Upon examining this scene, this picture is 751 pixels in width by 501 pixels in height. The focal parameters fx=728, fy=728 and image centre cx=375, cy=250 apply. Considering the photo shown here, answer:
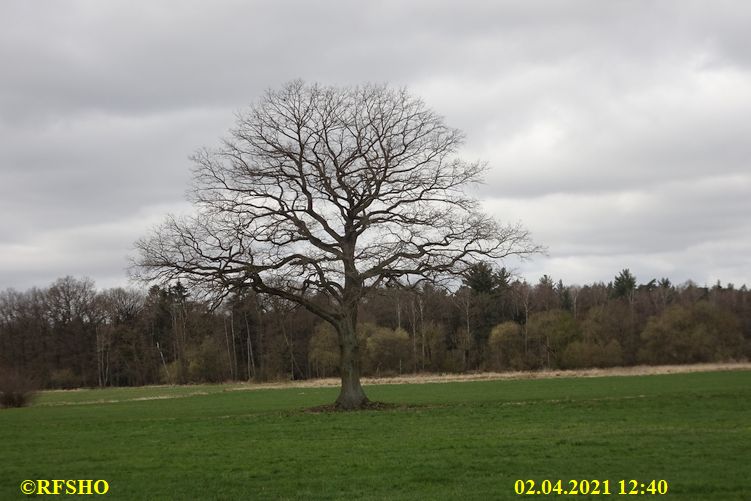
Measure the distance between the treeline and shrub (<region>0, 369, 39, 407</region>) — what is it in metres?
24.8

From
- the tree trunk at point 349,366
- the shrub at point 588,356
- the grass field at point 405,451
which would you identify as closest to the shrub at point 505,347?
the shrub at point 588,356

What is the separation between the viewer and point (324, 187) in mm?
32656

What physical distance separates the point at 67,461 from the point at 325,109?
62.4ft

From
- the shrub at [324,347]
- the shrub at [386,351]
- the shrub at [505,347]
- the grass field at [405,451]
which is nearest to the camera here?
the grass field at [405,451]

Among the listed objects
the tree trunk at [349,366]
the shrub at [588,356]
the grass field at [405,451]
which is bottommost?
the shrub at [588,356]

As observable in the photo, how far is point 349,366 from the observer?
3347 centimetres

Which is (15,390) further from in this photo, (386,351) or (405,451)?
(386,351)

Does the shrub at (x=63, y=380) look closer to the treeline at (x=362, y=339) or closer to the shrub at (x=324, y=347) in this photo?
the treeline at (x=362, y=339)

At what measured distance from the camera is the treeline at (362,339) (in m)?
88.8

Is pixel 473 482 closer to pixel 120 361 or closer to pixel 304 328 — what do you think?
pixel 304 328

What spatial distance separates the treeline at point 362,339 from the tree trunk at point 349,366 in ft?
149

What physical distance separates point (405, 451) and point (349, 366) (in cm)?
1538

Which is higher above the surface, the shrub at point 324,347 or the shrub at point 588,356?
the shrub at point 324,347

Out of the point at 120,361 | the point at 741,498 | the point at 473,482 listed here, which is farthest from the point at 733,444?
the point at 120,361
